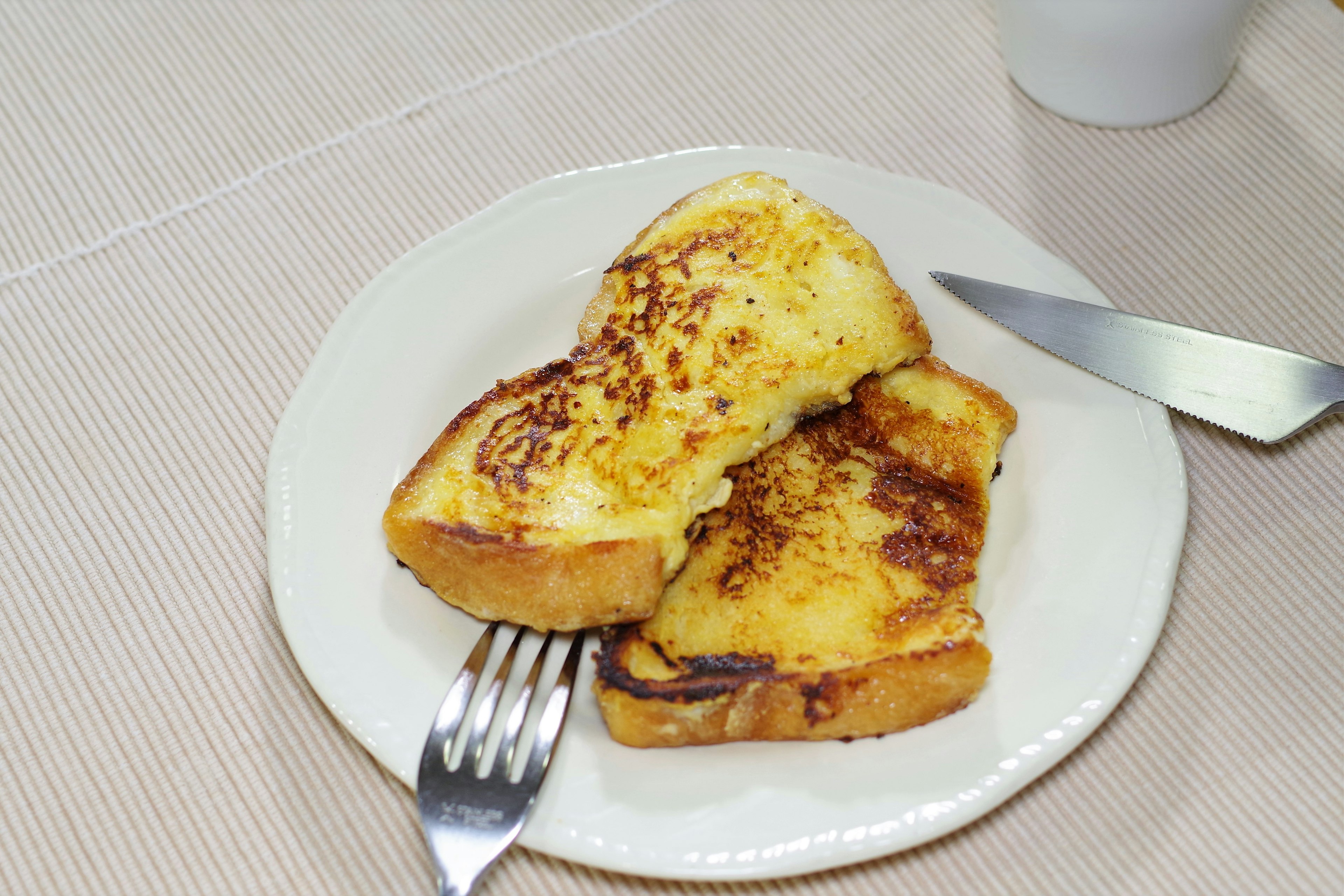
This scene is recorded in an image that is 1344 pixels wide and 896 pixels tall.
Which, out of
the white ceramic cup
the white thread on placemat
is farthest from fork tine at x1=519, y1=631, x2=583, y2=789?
the white ceramic cup

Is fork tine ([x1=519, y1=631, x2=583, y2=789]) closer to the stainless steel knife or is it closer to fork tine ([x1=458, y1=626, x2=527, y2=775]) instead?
fork tine ([x1=458, y1=626, x2=527, y2=775])

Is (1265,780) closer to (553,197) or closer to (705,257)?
(705,257)

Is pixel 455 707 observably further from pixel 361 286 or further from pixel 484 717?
pixel 361 286

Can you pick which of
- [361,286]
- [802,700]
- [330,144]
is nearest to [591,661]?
[802,700]

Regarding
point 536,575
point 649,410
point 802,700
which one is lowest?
point 802,700

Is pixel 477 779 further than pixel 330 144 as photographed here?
No

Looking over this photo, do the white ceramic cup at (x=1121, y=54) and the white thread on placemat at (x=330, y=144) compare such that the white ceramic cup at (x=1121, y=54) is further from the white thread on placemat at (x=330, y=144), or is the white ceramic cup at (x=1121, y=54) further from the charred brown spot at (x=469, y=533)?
the charred brown spot at (x=469, y=533)

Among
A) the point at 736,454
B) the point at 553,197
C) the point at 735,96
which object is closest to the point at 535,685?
the point at 736,454
